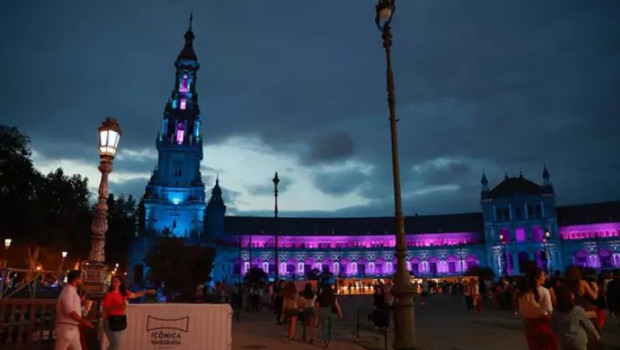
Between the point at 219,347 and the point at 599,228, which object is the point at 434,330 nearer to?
the point at 219,347

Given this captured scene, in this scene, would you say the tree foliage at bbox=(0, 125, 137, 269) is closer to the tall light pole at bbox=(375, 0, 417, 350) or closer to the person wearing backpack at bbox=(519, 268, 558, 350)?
the tall light pole at bbox=(375, 0, 417, 350)

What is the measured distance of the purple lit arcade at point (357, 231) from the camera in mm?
92375

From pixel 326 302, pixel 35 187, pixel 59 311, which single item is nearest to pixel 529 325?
pixel 326 302

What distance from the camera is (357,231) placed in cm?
13000

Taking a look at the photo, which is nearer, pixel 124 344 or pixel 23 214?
pixel 124 344

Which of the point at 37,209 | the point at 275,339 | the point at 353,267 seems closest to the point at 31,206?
the point at 37,209

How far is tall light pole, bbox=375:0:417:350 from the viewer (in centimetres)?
1013

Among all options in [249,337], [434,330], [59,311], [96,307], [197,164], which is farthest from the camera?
[197,164]

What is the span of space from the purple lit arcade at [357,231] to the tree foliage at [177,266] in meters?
33.6

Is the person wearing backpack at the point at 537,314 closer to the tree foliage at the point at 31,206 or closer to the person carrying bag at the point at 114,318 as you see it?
the person carrying bag at the point at 114,318

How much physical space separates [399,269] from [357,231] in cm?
12055

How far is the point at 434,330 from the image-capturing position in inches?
738

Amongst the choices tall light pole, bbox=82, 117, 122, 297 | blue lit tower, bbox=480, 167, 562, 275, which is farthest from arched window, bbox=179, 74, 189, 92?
tall light pole, bbox=82, 117, 122, 297

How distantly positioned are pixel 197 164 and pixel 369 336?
83.9 m
